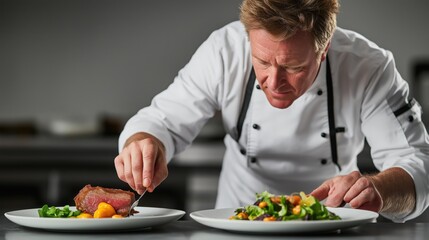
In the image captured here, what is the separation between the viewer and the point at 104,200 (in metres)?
1.69

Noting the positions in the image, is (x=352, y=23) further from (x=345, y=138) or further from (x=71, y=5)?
(x=345, y=138)

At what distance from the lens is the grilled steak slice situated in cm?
168

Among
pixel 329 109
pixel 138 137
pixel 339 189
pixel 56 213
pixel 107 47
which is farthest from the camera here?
pixel 107 47

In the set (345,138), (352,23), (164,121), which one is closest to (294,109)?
(345,138)

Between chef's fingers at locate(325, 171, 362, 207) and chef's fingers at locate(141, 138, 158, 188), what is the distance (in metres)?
0.45

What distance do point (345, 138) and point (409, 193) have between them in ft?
1.39

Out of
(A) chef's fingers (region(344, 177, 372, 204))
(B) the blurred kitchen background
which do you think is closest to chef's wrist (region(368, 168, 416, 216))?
(A) chef's fingers (region(344, 177, 372, 204))

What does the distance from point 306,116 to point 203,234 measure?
102cm

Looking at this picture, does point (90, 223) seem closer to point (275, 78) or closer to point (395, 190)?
point (275, 78)

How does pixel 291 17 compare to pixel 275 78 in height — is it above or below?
above

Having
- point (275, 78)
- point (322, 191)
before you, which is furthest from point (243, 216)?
point (275, 78)

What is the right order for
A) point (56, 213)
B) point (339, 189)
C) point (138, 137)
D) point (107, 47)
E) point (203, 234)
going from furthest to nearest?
point (107, 47) < point (138, 137) < point (339, 189) < point (56, 213) < point (203, 234)

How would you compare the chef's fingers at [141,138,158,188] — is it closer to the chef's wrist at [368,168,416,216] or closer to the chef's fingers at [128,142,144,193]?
the chef's fingers at [128,142,144,193]

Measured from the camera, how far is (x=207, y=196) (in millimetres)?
4727
